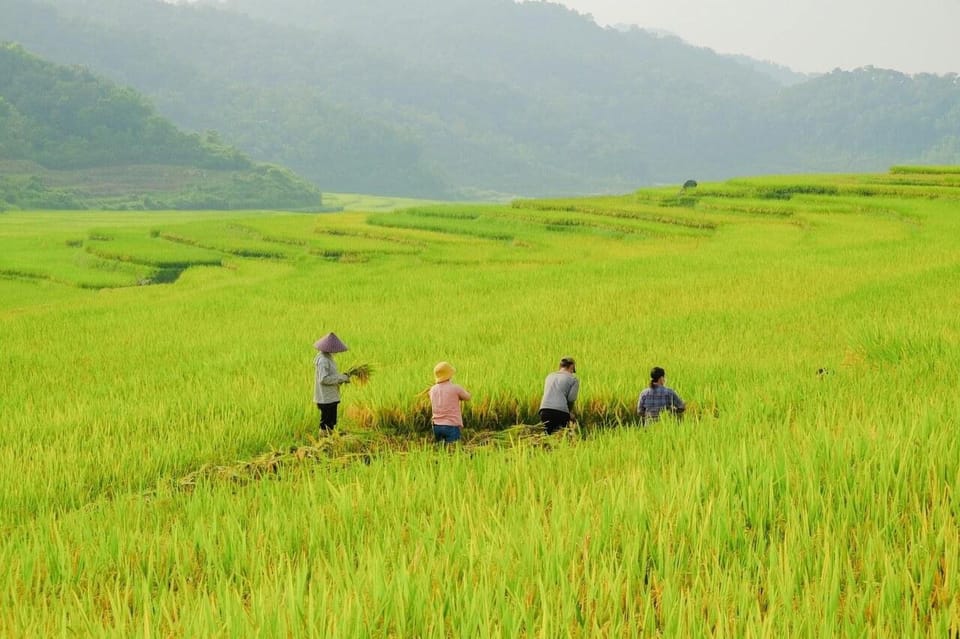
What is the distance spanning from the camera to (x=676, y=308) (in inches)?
481

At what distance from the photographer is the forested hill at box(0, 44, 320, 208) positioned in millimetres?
83375

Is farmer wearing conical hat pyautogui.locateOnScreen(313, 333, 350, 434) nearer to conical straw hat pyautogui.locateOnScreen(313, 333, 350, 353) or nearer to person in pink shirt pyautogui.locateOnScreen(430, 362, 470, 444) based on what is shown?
conical straw hat pyautogui.locateOnScreen(313, 333, 350, 353)

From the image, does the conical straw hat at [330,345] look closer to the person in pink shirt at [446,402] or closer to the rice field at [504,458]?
the rice field at [504,458]

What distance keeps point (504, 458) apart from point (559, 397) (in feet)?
6.57

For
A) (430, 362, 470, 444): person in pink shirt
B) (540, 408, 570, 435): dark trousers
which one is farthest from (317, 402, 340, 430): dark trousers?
(540, 408, 570, 435): dark trousers

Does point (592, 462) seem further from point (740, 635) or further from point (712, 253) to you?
point (712, 253)

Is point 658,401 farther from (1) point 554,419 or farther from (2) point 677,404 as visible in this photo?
(1) point 554,419

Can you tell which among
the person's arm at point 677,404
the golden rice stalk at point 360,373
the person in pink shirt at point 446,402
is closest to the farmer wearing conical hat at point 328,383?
the golden rice stalk at point 360,373

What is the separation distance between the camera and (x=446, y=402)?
20.3 ft

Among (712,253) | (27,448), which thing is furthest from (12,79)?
(27,448)

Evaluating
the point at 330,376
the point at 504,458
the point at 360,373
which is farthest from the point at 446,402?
the point at 504,458

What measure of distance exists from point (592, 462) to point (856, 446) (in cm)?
139

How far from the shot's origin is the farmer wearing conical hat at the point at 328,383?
654cm

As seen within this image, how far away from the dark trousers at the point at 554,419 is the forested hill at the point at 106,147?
78.2 meters
